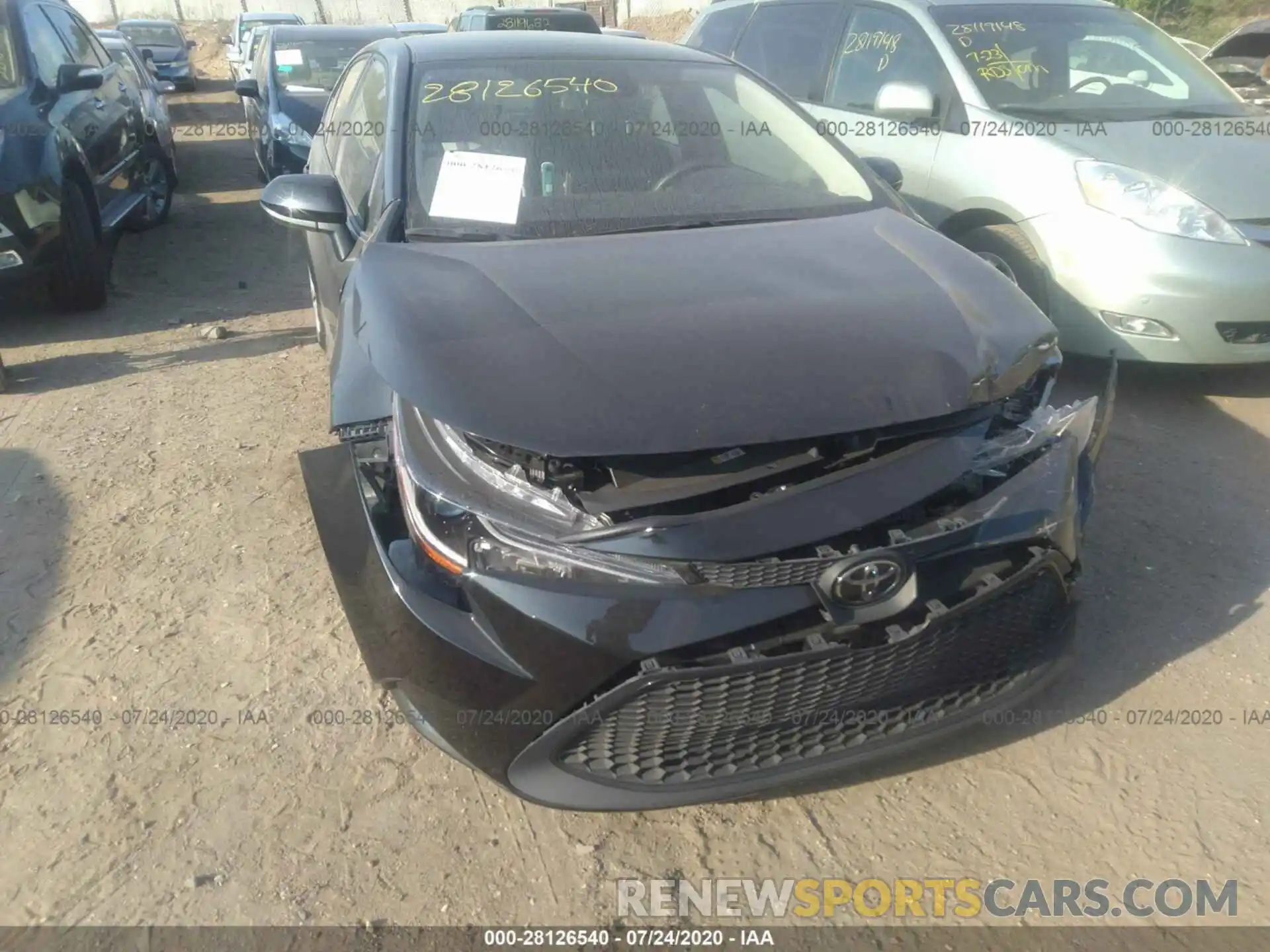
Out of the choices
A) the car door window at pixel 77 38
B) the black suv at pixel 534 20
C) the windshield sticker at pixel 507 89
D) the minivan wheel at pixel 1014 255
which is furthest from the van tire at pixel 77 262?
the black suv at pixel 534 20

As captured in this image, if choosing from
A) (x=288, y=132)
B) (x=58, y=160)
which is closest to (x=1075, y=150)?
(x=58, y=160)

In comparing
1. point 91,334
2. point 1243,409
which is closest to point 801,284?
point 1243,409

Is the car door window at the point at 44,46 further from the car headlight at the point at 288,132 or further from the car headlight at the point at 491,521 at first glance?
the car headlight at the point at 491,521

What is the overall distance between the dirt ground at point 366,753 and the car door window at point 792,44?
297 cm

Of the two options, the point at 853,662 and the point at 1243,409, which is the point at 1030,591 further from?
the point at 1243,409

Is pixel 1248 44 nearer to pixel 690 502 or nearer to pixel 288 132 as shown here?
pixel 288 132

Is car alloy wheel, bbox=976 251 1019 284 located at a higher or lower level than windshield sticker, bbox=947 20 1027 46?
lower

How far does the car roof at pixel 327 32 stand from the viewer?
9.19 meters

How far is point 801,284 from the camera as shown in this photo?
2543mm

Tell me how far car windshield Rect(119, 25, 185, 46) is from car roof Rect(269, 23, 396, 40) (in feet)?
37.2

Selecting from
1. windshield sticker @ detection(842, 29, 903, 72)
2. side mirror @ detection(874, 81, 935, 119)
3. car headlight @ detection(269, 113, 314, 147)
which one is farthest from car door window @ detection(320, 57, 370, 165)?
car headlight @ detection(269, 113, 314, 147)

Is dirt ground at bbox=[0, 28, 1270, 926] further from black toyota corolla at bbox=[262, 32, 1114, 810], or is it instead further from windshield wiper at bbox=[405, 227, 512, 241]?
windshield wiper at bbox=[405, 227, 512, 241]

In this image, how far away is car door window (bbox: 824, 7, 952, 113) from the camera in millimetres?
4918

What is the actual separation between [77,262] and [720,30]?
14.0ft
